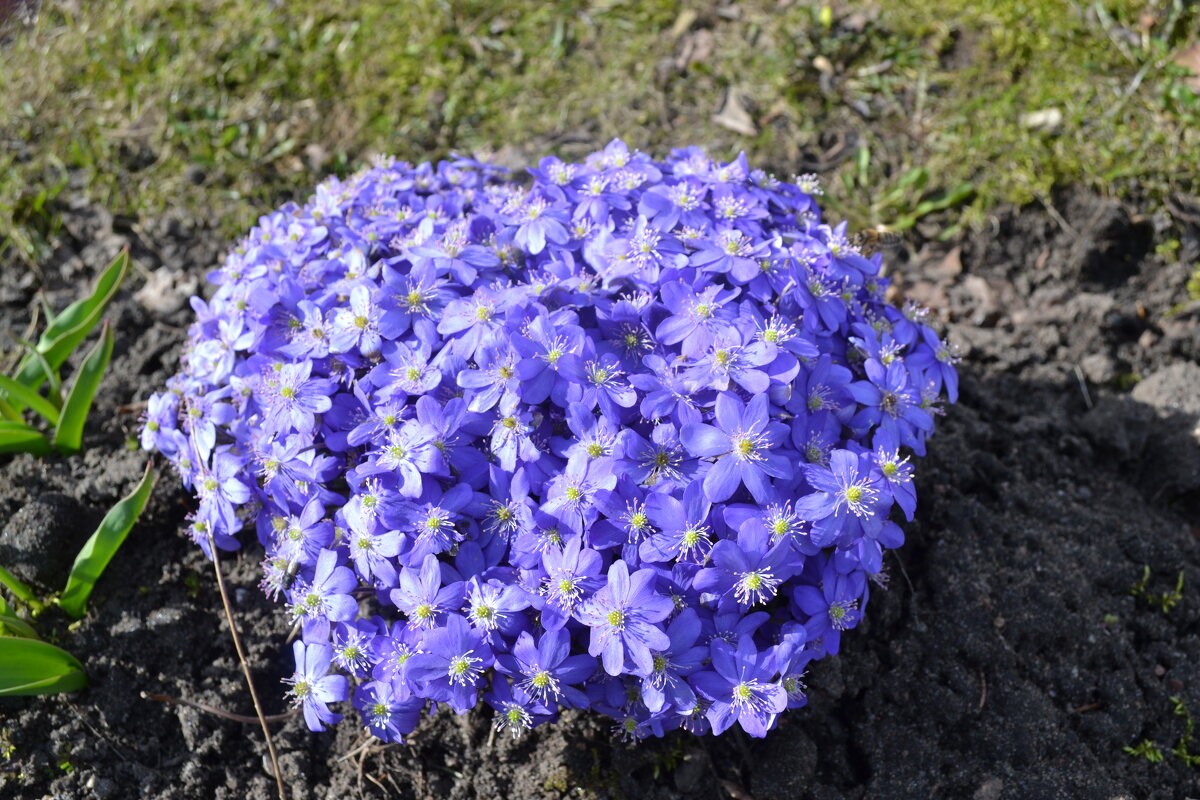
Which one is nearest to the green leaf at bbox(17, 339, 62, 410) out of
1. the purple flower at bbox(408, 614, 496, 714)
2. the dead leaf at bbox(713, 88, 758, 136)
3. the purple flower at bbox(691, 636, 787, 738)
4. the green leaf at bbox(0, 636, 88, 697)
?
the green leaf at bbox(0, 636, 88, 697)

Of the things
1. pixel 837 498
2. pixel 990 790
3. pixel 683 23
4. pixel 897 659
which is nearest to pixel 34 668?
pixel 837 498

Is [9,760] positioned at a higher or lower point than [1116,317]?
higher

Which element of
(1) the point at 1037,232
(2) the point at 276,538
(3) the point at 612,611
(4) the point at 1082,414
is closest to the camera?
(3) the point at 612,611

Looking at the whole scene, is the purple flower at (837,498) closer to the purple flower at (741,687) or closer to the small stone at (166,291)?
the purple flower at (741,687)

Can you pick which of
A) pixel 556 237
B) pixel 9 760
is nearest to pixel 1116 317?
pixel 556 237

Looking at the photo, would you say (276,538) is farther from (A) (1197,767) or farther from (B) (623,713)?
(A) (1197,767)

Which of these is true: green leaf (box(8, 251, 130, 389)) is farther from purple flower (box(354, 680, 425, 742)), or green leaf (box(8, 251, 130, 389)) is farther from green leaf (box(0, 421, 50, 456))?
purple flower (box(354, 680, 425, 742))

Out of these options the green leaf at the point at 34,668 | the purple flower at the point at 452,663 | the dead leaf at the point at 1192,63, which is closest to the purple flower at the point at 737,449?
the purple flower at the point at 452,663
